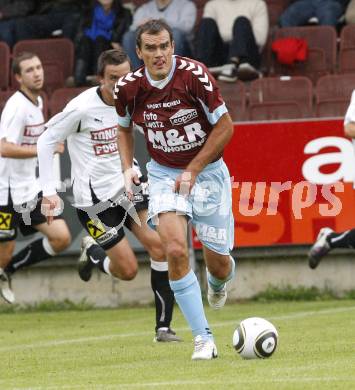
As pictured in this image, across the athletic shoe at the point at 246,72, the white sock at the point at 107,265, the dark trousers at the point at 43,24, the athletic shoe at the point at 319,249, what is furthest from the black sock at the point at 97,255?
the dark trousers at the point at 43,24

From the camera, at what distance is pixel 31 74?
38.8 feet

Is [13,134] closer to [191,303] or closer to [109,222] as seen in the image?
[109,222]

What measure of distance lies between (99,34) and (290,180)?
3.92 meters

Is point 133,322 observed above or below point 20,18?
below

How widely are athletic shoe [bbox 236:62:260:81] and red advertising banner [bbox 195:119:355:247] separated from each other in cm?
168

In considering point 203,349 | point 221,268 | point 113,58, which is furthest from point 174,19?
point 203,349

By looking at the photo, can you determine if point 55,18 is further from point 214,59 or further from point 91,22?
point 214,59

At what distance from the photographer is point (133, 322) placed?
1176cm

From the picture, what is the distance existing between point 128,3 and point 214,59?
2.51 meters

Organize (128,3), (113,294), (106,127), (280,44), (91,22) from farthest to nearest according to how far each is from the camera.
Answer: (128,3) < (91,22) < (280,44) < (113,294) < (106,127)

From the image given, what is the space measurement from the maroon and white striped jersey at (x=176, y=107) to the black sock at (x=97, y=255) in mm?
3116

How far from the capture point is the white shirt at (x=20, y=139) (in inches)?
460

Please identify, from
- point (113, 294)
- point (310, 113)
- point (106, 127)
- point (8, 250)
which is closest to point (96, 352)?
point (106, 127)

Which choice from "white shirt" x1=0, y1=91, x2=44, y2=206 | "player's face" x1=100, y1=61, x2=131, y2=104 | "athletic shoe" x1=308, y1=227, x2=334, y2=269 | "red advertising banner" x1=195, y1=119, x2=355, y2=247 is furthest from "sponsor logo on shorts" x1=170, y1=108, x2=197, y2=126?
"red advertising banner" x1=195, y1=119, x2=355, y2=247
